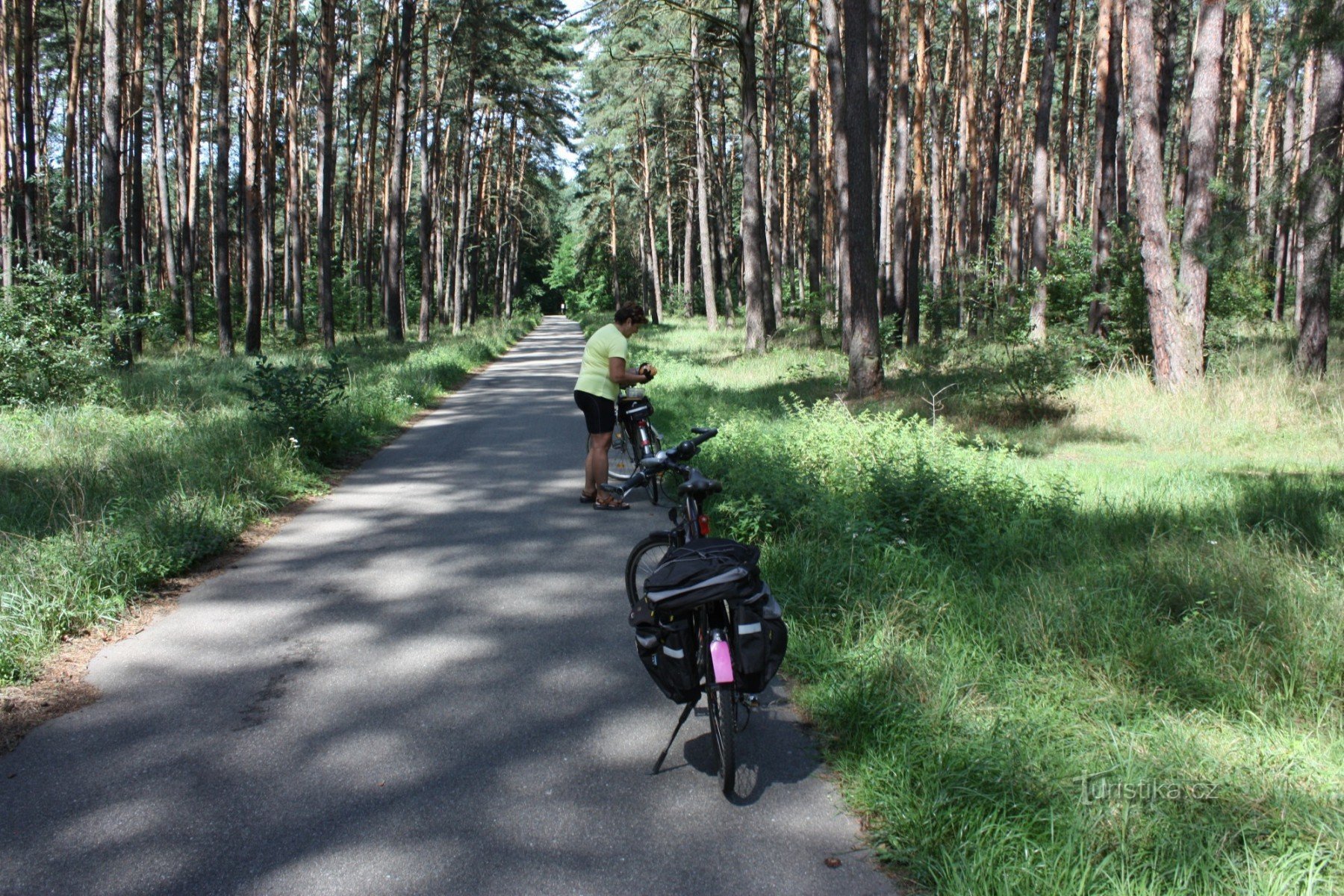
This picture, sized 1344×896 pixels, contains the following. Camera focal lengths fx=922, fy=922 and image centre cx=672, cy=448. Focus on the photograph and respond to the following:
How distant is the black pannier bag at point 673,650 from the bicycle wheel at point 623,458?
597cm

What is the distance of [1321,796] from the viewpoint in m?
3.10

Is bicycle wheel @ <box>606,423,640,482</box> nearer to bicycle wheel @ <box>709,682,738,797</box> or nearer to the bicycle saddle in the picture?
the bicycle saddle

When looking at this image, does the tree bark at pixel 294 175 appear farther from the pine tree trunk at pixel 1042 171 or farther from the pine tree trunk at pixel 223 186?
the pine tree trunk at pixel 1042 171

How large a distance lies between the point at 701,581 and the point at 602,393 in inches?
211

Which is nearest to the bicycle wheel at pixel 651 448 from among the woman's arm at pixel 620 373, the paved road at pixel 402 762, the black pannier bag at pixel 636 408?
the black pannier bag at pixel 636 408

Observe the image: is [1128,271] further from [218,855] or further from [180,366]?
[180,366]

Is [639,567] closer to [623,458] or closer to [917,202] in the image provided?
[623,458]

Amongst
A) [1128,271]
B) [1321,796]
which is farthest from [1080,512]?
[1128,271]

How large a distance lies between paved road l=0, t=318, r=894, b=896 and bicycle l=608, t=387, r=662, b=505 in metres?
2.56

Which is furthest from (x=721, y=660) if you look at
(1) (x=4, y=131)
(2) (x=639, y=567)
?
(1) (x=4, y=131)

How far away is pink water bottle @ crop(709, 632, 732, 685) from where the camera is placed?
11.9 ft

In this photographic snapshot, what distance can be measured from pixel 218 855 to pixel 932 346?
22.8 meters

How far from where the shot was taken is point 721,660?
12.0 ft

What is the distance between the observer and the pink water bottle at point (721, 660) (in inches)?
143
